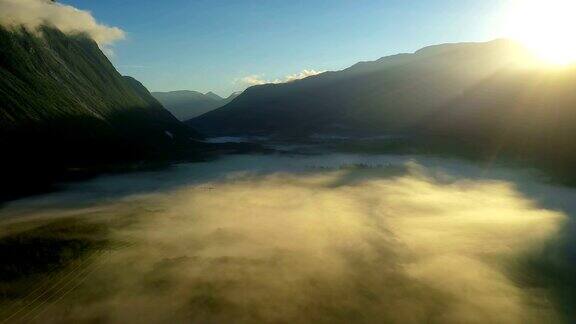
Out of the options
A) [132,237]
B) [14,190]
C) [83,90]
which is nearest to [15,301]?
[132,237]

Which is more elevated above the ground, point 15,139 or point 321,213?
point 15,139

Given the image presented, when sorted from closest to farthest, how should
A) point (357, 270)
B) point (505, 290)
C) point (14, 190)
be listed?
1. point (505, 290)
2. point (357, 270)
3. point (14, 190)

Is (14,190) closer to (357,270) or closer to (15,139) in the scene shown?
(15,139)

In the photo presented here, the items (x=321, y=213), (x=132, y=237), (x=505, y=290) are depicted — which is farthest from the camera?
(x=321, y=213)

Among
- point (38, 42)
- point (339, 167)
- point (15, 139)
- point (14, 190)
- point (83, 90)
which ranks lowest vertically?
point (339, 167)

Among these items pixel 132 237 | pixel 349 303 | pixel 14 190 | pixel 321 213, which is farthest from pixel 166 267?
pixel 14 190

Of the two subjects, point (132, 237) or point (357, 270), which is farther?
point (132, 237)

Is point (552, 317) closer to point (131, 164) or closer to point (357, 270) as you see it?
point (357, 270)
